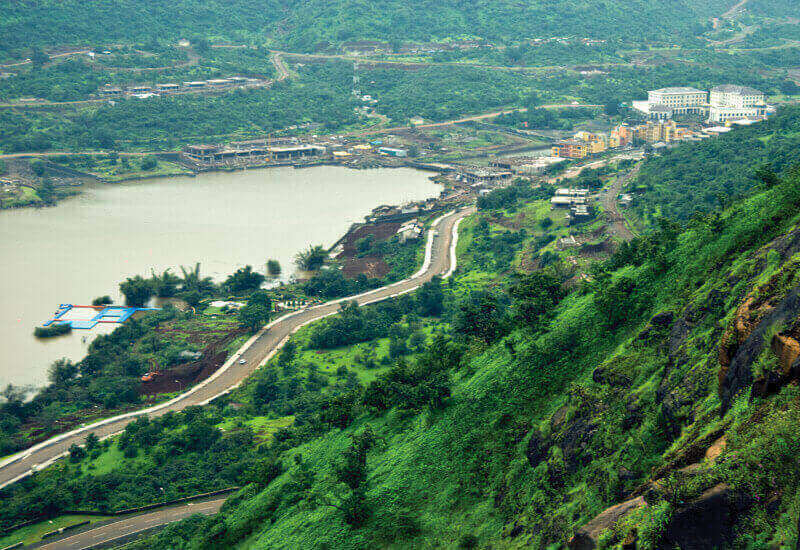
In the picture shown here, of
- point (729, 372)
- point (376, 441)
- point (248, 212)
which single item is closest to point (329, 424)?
point (376, 441)

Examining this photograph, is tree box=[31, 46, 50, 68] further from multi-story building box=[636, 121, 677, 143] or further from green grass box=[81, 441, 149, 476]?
green grass box=[81, 441, 149, 476]

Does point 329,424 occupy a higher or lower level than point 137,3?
lower

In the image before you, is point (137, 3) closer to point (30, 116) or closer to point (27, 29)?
point (27, 29)

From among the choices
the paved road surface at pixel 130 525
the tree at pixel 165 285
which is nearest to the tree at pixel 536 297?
the paved road surface at pixel 130 525

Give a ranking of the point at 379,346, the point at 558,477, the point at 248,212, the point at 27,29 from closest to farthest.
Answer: the point at 558,477 → the point at 379,346 → the point at 248,212 → the point at 27,29

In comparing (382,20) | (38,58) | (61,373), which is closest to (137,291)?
(61,373)
